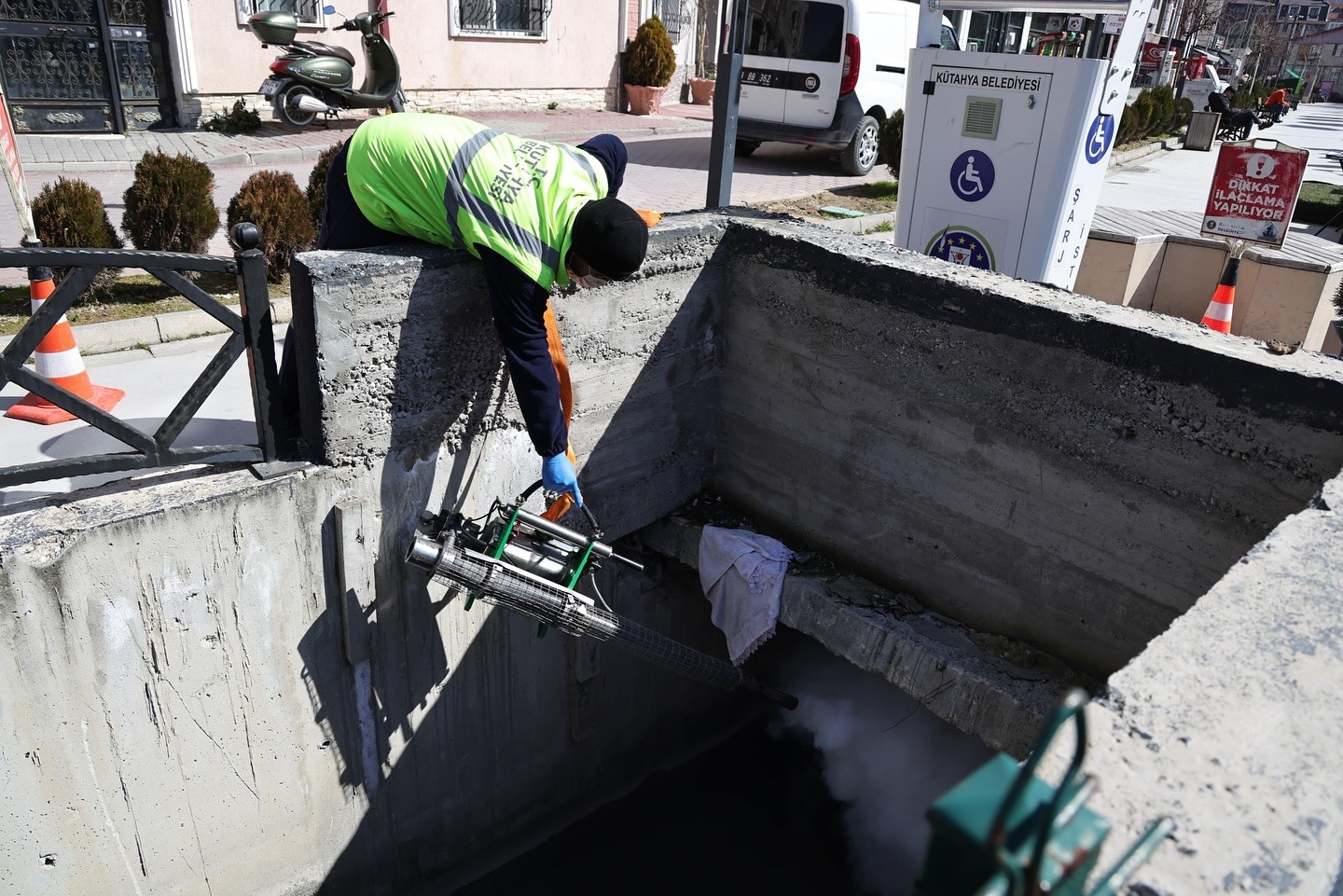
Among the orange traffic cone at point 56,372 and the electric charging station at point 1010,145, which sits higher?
the electric charging station at point 1010,145

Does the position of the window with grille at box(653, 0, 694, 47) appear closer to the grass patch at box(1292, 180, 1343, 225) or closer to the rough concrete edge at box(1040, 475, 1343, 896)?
the grass patch at box(1292, 180, 1343, 225)

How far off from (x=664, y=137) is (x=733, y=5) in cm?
933

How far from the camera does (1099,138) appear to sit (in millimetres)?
5273

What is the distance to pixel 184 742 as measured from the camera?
11.4 feet

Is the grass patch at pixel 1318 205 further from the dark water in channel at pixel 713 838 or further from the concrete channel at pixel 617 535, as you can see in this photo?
the concrete channel at pixel 617 535

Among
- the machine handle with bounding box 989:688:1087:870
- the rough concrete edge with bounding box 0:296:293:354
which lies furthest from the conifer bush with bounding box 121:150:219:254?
the machine handle with bounding box 989:688:1087:870

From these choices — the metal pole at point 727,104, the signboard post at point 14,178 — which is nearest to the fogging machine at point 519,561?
the metal pole at point 727,104

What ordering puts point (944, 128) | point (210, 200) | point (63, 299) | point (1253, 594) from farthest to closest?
point (210, 200) → point (944, 128) → point (63, 299) → point (1253, 594)

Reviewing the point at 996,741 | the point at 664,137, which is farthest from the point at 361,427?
the point at 664,137

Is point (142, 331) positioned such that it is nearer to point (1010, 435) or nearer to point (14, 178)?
point (14, 178)

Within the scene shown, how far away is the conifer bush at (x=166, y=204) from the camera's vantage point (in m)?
6.22

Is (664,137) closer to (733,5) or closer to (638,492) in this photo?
(733,5)

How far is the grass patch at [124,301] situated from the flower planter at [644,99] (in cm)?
1022

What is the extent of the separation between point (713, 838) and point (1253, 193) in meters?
5.28
